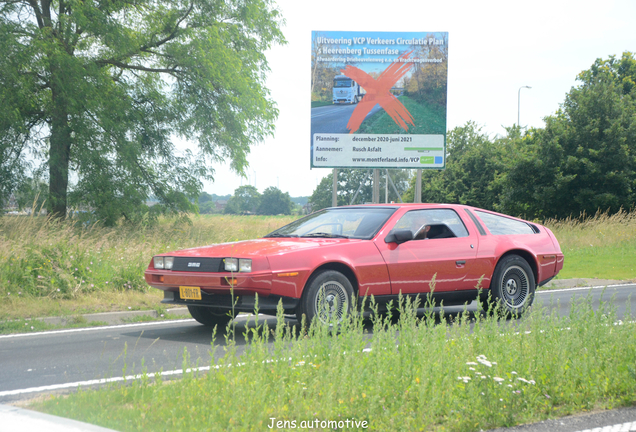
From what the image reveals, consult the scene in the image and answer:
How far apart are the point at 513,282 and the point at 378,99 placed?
1346cm

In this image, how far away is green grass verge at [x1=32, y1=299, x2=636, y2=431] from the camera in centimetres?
377

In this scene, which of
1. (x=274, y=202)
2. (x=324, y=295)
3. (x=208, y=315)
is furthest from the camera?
(x=274, y=202)

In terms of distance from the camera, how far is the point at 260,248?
23.9 ft

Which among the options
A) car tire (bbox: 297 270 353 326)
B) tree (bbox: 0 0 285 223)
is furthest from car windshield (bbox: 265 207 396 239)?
tree (bbox: 0 0 285 223)

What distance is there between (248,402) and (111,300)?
6.83 metres

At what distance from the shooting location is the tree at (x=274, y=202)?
129250 millimetres

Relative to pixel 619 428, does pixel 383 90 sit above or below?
above

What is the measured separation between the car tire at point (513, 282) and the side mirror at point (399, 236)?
1684mm

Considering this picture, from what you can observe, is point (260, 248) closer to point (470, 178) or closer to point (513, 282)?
point (513, 282)

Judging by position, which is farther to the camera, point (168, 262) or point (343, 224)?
point (343, 224)

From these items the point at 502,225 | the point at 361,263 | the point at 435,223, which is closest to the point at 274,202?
the point at 502,225

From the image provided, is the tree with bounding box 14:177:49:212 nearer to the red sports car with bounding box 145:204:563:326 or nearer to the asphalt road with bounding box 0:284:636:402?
the asphalt road with bounding box 0:284:636:402

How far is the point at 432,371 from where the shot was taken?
4.39m

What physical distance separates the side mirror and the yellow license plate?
2.34 metres
